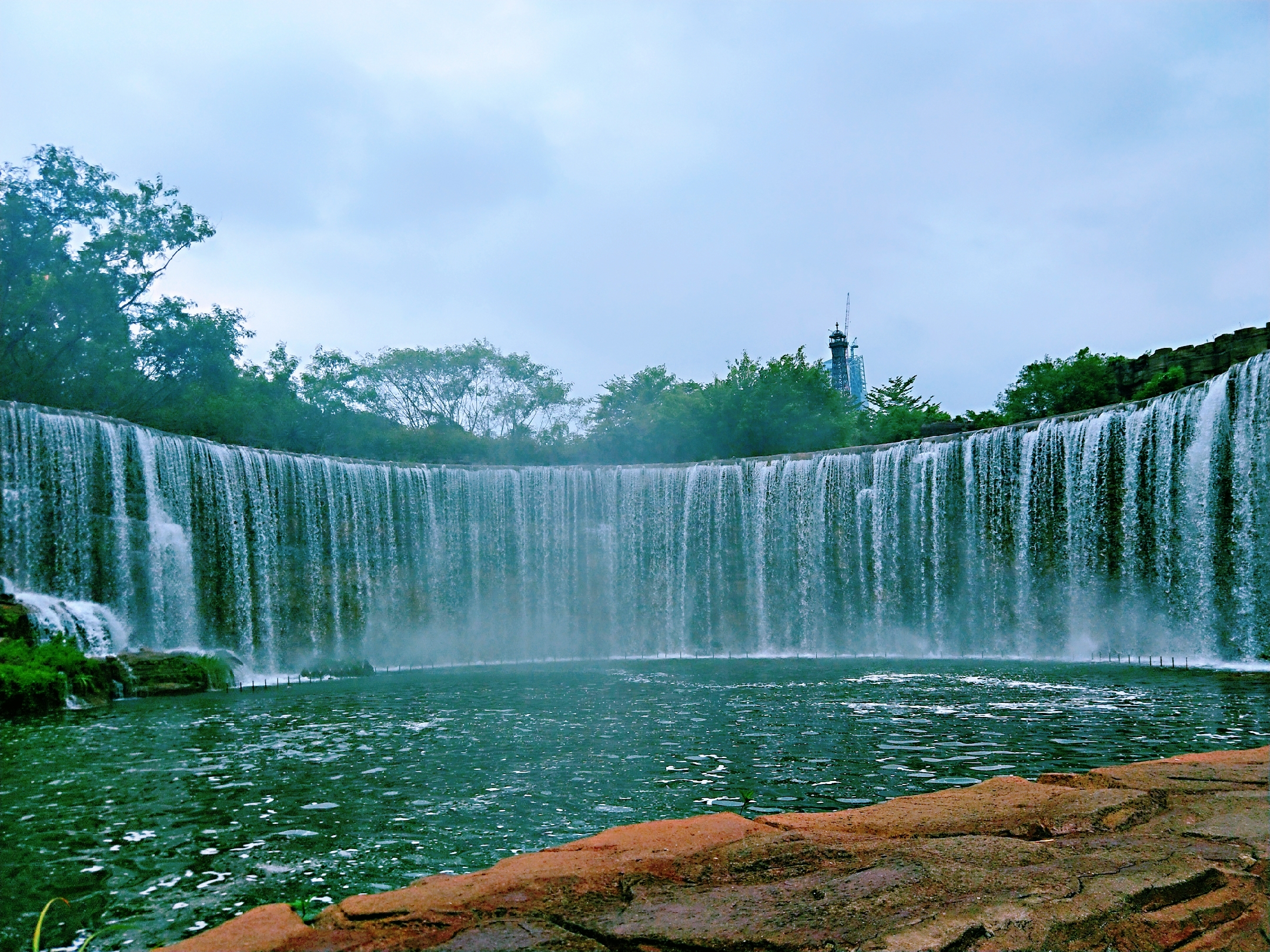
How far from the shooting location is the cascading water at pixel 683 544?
20516 mm

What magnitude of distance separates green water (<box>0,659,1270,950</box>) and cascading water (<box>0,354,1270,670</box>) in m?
7.34

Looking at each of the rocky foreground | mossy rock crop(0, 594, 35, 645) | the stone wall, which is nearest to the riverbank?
mossy rock crop(0, 594, 35, 645)

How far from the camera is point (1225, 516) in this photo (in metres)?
20.2

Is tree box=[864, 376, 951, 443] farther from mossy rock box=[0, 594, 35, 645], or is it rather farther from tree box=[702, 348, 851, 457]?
mossy rock box=[0, 594, 35, 645]

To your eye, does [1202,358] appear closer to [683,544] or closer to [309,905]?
[683,544]

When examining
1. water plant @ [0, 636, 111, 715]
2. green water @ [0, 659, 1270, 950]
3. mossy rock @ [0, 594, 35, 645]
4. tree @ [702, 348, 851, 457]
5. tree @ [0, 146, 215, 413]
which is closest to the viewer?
green water @ [0, 659, 1270, 950]

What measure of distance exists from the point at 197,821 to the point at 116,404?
32.6 meters

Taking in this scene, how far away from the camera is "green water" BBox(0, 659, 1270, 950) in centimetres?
523

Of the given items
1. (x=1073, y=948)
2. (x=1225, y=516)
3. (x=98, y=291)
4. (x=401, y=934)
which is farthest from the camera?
(x=98, y=291)

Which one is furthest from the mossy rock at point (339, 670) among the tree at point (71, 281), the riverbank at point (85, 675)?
the tree at point (71, 281)

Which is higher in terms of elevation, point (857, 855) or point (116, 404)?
point (116, 404)

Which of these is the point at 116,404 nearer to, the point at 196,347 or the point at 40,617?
the point at 196,347

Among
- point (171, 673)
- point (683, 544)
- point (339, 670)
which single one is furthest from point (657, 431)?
point (171, 673)

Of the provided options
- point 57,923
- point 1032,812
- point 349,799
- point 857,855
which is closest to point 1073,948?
point 857,855
